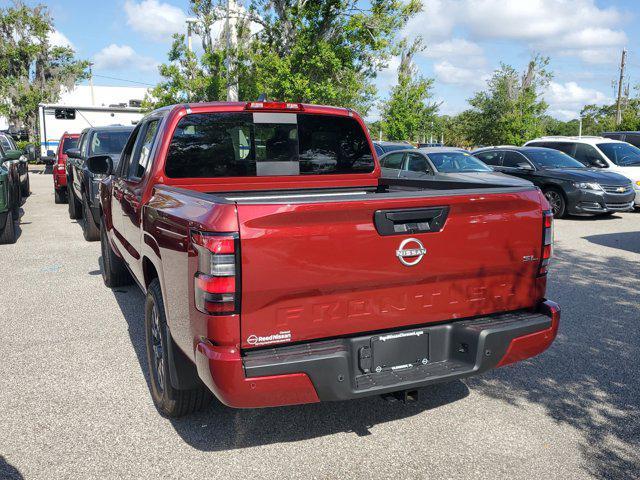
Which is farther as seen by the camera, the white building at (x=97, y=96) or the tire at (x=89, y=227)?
the white building at (x=97, y=96)

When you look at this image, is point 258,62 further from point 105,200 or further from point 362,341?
point 362,341

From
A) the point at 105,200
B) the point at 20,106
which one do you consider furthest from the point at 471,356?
the point at 20,106

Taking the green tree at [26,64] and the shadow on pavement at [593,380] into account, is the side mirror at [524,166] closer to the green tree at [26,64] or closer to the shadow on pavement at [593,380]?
the shadow on pavement at [593,380]

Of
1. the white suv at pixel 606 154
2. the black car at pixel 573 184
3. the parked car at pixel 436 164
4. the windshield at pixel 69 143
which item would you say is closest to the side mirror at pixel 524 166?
the black car at pixel 573 184

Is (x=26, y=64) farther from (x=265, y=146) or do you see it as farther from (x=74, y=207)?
(x=265, y=146)

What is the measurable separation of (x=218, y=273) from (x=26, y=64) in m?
39.0

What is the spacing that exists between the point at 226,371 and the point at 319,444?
1.03 metres

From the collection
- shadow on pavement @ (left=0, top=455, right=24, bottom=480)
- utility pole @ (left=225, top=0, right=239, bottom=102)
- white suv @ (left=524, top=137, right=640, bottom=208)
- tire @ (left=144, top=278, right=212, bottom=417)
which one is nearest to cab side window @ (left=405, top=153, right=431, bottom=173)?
white suv @ (left=524, top=137, right=640, bottom=208)

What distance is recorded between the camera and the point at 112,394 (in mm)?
4152

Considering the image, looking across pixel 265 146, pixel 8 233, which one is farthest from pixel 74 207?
pixel 265 146

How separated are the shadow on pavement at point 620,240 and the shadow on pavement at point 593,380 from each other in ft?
10.8

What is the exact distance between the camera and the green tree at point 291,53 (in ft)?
70.1

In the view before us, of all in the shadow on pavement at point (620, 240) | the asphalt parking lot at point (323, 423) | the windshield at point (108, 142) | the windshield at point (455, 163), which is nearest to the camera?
the asphalt parking lot at point (323, 423)

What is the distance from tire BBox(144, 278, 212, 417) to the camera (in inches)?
140
